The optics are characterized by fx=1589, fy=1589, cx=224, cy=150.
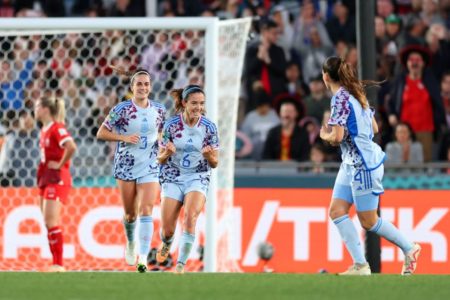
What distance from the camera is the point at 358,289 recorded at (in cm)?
1129

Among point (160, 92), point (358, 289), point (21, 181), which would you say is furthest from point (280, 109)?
point (358, 289)

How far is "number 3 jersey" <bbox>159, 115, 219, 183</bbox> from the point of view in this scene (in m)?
13.7

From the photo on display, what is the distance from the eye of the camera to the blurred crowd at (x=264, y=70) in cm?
1770

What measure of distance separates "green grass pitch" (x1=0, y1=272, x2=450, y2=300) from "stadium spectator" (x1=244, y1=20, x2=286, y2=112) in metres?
7.89

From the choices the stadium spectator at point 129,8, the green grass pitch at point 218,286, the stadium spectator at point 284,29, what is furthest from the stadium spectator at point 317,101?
the green grass pitch at point 218,286

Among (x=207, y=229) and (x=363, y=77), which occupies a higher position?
(x=363, y=77)

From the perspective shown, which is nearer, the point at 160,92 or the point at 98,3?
the point at 160,92

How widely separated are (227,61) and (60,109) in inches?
86.1

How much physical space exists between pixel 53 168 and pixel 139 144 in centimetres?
161

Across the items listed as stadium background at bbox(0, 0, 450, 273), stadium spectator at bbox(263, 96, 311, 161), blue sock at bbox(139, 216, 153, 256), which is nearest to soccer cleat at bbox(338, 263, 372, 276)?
blue sock at bbox(139, 216, 153, 256)

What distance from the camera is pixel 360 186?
12969 mm

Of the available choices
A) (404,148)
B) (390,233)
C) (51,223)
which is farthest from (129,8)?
(390,233)

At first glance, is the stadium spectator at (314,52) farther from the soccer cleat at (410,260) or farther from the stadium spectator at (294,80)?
the soccer cleat at (410,260)

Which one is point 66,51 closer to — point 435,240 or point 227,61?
point 227,61
